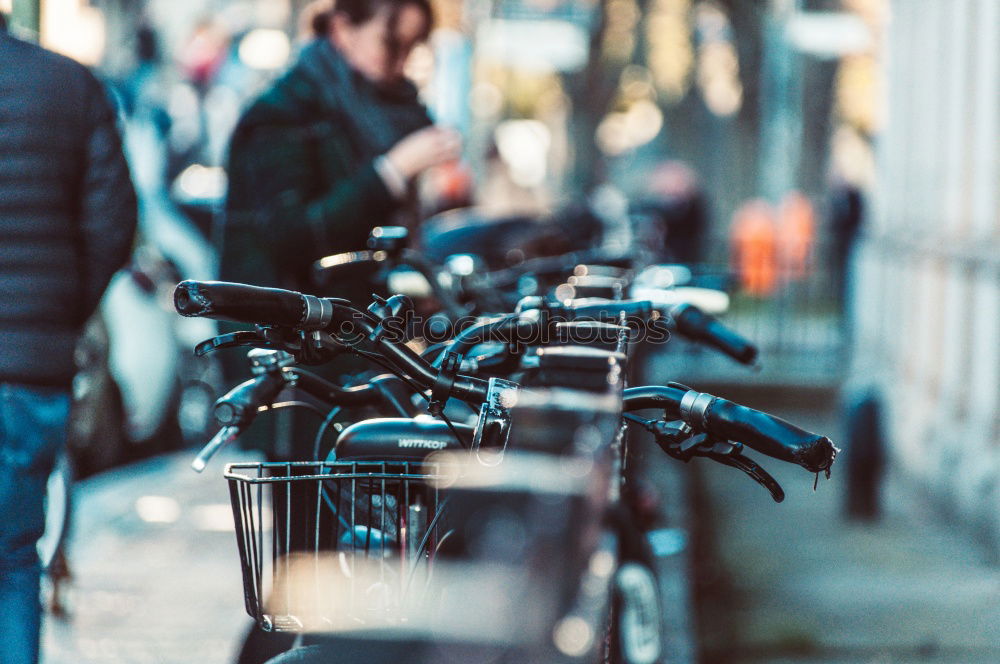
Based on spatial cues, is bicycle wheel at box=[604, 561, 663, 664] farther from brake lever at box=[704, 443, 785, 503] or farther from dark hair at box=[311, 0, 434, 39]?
brake lever at box=[704, 443, 785, 503]

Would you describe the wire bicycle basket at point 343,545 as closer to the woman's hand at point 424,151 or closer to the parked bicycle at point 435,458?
the parked bicycle at point 435,458

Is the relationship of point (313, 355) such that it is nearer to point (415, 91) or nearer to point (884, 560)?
point (415, 91)

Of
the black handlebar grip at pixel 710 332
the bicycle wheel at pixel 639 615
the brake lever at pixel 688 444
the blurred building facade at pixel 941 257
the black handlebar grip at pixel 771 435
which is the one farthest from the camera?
the blurred building facade at pixel 941 257

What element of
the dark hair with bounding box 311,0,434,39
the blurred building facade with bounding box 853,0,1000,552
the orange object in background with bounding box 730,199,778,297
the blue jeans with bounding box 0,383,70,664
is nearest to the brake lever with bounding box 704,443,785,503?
the blue jeans with bounding box 0,383,70,664

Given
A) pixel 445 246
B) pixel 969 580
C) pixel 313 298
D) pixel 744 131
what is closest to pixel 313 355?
pixel 313 298

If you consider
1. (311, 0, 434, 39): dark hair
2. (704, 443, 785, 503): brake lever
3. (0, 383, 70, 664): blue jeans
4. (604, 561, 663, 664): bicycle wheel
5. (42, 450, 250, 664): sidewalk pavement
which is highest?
(311, 0, 434, 39): dark hair

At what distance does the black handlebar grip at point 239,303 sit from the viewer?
6.49 ft

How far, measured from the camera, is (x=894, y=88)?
Answer: 11.4 meters

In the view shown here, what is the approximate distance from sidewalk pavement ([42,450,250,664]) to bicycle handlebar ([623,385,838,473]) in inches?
87.3

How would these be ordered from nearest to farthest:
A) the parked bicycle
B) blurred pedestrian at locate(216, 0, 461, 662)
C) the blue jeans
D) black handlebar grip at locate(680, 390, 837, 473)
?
the parked bicycle, black handlebar grip at locate(680, 390, 837, 473), the blue jeans, blurred pedestrian at locate(216, 0, 461, 662)

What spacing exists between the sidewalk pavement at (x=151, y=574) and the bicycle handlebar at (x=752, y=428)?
2.22m

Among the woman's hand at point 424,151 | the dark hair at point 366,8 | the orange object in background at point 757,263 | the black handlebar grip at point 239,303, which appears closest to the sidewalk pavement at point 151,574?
the woman's hand at point 424,151

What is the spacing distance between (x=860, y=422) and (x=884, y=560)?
0.93 meters

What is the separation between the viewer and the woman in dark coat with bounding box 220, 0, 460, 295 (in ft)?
12.8
